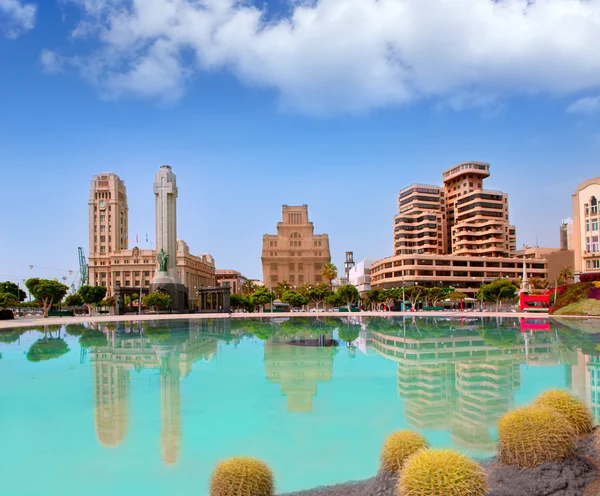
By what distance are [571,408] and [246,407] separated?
8240 mm

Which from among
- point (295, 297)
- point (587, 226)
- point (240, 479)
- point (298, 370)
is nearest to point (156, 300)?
point (295, 297)

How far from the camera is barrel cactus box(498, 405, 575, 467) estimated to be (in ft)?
21.2

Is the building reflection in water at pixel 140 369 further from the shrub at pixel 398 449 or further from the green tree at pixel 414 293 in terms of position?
the green tree at pixel 414 293

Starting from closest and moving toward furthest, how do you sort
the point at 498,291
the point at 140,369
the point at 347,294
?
the point at 140,369 → the point at 498,291 → the point at 347,294

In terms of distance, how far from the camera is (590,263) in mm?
78500

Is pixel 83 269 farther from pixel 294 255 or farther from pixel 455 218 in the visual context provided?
pixel 455 218

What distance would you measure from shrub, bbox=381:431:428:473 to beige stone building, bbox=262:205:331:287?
15405 centimetres

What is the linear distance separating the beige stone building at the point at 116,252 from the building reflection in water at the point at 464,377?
108 metres

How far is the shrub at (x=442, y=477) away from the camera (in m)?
5.15

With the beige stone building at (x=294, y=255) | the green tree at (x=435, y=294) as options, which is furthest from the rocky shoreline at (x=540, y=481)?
the beige stone building at (x=294, y=255)

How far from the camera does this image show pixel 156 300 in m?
72.8

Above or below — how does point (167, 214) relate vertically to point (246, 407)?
above

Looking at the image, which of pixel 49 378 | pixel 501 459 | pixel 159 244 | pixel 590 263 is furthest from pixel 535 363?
pixel 159 244

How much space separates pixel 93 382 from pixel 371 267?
122754 millimetres
